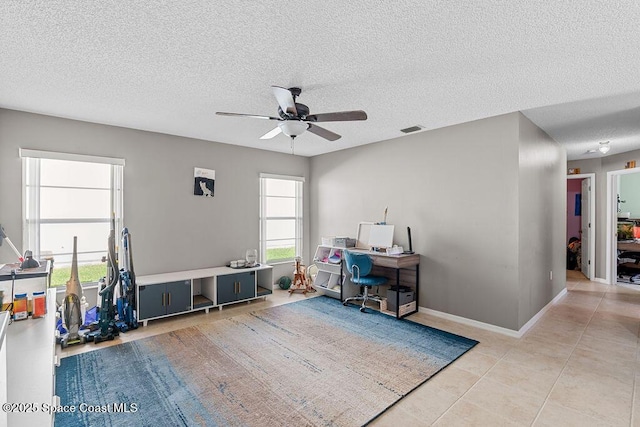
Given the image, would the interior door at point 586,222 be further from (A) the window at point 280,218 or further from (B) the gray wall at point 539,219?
(A) the window at point 280,218

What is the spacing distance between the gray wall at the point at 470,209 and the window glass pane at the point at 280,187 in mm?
1581

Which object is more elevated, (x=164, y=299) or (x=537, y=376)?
(x=164, y=299)

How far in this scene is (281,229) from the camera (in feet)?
19.9

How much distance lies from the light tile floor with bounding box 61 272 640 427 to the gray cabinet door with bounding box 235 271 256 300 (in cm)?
47

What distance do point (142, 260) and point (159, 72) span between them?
2.74 metres

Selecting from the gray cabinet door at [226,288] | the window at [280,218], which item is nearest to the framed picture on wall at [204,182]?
the window at [280,218]

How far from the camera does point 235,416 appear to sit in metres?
2.20

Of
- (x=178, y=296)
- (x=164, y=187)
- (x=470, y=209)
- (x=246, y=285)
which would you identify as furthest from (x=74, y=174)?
(x=470, y=209)

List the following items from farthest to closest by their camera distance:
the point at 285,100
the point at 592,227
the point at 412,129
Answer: the point at 592,227
the point at 412,129
the point at 285,100

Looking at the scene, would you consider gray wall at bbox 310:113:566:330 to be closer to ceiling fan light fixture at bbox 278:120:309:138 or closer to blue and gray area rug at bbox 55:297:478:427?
blue and gray area rug at bbox 55:297:478:427

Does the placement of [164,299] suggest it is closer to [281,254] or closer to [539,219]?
[281,254]

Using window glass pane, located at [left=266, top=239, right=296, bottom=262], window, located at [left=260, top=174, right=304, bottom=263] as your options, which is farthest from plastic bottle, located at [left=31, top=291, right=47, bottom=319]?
window glass pane, located at [left=266, top=239, right=296, bottom=262]

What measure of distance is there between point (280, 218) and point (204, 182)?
1.63 meters

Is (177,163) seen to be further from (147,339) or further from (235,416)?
(235,416)
